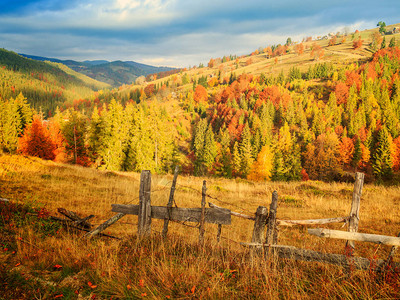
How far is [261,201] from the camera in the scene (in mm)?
18109

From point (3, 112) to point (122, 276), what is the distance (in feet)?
185

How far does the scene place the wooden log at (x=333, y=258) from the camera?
430 cm

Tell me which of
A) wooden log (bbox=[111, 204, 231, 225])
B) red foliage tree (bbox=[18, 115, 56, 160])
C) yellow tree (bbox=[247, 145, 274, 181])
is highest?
wooden log (bbox=[111, 204, 231, 225])

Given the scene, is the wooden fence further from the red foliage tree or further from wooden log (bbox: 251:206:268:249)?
the red foliage tree

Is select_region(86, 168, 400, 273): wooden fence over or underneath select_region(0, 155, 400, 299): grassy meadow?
over

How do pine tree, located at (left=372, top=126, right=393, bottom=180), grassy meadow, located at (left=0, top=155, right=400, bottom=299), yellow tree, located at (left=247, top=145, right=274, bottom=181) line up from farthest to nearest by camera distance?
pine tree, located at (left=372, top=126, right=393, bottom=180) < yellow tree, located at (left=247, top=145, right=274, bottom=181) < grassy meadow, located at (left=0, top=155, right=400, bottom=299)

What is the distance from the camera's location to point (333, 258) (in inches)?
184

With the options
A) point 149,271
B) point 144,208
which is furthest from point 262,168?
point 149,271

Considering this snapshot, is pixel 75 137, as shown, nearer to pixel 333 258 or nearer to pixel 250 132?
pixel 333 258

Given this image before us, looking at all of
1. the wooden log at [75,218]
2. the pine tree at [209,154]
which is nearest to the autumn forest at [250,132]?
the pine tree at [209,154]

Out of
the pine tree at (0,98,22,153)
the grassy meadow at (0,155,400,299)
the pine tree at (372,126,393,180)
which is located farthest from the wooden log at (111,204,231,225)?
the pine tree at (372,126,393,180)

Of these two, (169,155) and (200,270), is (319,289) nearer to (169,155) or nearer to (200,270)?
(200,270)

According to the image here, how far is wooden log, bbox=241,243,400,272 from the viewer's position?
430cm

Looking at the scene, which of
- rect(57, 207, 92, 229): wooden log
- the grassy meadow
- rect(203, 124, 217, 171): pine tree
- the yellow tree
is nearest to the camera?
the grassy meadow
